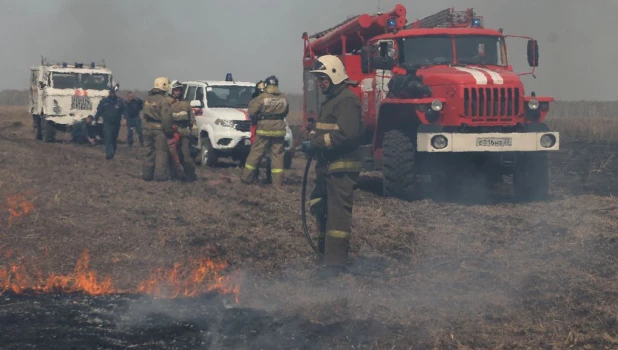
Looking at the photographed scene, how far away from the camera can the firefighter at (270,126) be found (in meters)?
13.9

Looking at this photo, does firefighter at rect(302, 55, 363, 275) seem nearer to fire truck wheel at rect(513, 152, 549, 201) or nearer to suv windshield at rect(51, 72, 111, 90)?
fire truck wheel at rect(513, 152, 549, 201)

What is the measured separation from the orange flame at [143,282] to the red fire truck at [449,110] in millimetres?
5061

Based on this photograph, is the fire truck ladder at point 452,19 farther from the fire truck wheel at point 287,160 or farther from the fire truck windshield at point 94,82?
the fire truck windshield at point 94,82

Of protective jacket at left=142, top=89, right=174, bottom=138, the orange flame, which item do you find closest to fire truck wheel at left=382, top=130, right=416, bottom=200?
protective jacket at left=142, top=89, right=174, bottom=138

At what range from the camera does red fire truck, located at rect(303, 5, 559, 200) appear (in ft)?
39.0

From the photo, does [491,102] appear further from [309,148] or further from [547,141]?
[309,148]

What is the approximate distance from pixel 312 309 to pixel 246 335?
0.76m

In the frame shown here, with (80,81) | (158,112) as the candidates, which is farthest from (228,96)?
(80,81)

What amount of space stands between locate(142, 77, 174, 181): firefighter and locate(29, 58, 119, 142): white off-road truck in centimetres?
964

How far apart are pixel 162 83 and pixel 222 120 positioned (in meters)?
2.95

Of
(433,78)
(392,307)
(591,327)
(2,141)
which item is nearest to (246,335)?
(392,307)

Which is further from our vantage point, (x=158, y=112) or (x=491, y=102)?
(x=158, y=112)

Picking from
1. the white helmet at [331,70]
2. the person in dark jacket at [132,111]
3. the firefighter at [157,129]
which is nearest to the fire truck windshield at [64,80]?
the person in dark jacket at [132,111]

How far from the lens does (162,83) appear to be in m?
14.2
